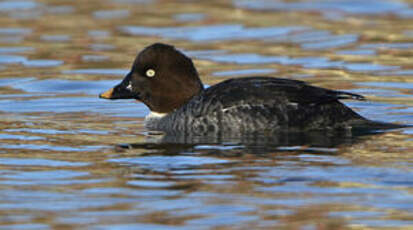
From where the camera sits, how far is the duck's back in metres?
9.64

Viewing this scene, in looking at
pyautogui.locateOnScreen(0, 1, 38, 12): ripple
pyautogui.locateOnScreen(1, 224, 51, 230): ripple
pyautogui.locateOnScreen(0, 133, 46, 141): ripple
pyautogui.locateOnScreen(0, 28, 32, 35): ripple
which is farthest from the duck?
pyautogui.locateOnScreen(0, 1, 38, 12): ripple

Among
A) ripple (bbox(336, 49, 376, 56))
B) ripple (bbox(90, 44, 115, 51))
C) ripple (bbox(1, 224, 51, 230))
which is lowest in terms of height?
ripple (bbox(1, 224, 51, 230))

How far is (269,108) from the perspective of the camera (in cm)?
965

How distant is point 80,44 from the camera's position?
1719cm

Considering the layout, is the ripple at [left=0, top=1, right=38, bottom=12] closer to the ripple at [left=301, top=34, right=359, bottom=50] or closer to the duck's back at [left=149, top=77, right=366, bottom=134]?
the ripple at [left=301, top=34, right=359, bottom=50]

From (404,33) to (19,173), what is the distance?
1018 cm

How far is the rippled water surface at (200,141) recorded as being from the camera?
6875mm

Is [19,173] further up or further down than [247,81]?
further down

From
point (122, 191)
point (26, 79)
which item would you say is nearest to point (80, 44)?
point (26, 79)

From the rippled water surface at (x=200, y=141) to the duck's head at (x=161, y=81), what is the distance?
0.35 metres

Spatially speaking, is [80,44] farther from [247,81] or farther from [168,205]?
[168,205]

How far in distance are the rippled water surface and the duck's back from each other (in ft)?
0.93

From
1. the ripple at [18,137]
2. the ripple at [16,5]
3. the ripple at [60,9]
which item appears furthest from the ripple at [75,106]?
the ripple at [16,5]

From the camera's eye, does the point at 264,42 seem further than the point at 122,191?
Yes
